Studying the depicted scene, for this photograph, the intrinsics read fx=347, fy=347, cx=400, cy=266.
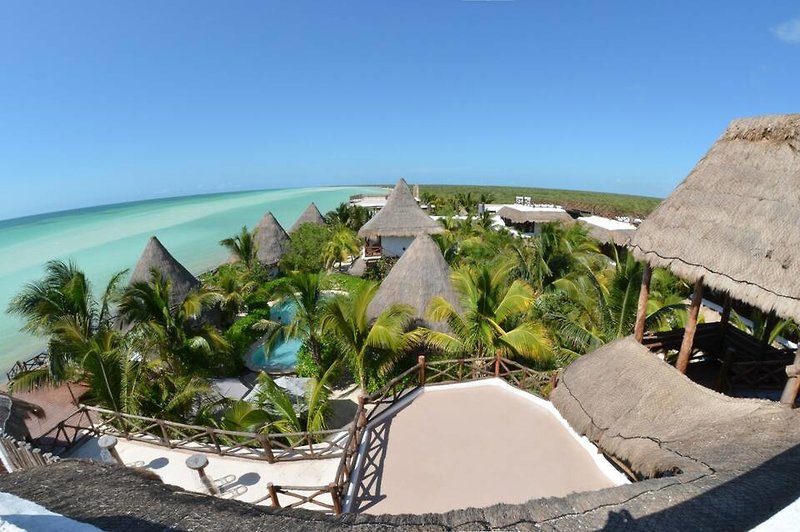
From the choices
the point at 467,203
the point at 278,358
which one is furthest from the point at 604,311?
the point at 467,203

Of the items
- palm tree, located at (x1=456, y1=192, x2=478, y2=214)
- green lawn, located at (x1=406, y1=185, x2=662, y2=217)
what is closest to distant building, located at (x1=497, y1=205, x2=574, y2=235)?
green lawn, located at (x1=406, y1=185, x2=662, y2=217)

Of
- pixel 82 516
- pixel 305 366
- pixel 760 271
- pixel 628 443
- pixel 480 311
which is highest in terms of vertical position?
pixel 760 271

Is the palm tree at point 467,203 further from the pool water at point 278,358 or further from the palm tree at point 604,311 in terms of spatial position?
the palm tree at point 604,311

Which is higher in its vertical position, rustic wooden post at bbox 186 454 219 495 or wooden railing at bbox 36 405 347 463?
rustic wooden post at bbox 186 454 219 495

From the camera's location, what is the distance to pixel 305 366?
34.7 ft

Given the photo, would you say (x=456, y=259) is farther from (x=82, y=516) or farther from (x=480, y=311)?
(x=82, y=516)

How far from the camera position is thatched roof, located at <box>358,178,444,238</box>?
18.2 meters

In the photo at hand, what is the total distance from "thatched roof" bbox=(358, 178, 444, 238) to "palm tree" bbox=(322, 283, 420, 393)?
32.1 feet

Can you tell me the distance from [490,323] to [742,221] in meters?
4.62

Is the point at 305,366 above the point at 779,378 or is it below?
below

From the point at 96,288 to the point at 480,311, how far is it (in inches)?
1270

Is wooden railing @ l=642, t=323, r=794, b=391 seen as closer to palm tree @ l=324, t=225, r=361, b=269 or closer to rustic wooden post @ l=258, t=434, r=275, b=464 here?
rustic wooden post @ l=258, t=434, r=275, b=464

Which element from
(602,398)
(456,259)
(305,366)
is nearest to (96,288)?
(305,366)

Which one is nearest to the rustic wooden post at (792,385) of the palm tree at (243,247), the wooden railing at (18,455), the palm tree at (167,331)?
the wooden railing at (18,455)
